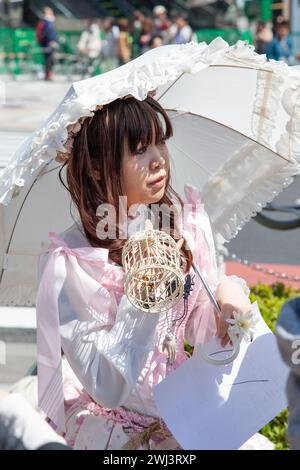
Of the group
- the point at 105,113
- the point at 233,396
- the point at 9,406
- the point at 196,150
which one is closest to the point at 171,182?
the point at 196,150

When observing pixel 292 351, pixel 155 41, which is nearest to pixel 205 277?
pixel 292 351

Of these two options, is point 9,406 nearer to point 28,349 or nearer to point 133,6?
point 28,349

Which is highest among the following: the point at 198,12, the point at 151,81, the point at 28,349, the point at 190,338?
the point at 151,81

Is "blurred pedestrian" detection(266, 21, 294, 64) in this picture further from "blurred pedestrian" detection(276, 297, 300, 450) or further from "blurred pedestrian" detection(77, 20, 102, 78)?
"blurred pedestrian" detection(276, 297, 300, 450)

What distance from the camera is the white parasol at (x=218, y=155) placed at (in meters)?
2.56

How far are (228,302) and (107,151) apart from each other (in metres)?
0.51

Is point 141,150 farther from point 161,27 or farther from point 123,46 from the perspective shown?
point 161,27

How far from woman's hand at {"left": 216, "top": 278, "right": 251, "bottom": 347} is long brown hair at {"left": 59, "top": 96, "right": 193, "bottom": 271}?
0.12 metres

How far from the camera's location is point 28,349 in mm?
3682

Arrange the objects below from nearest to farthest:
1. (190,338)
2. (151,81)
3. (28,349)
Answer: (151,81)
(190,338)
(28,349)

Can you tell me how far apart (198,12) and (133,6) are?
7.58 ft

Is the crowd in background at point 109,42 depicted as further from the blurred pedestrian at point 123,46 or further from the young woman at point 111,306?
the young woman at point 111,306

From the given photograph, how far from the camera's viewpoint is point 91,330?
2156 mm

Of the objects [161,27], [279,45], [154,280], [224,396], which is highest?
[154,280]
